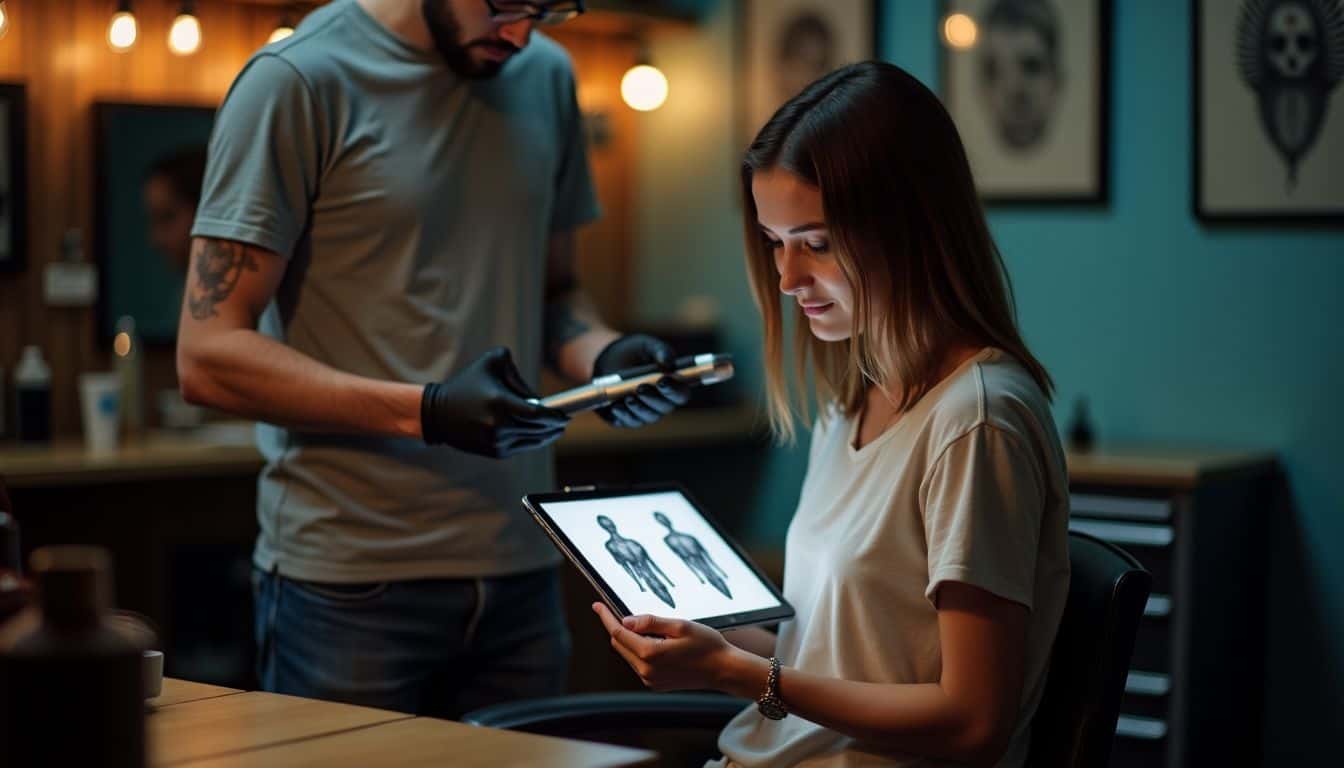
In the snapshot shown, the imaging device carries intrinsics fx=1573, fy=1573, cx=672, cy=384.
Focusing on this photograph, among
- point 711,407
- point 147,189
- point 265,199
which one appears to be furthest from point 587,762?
point 711,407

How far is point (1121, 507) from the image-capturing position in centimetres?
334

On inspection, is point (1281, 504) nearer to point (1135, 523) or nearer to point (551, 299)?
point (1135, 523)

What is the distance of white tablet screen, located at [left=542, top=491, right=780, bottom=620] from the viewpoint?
1.59 metres

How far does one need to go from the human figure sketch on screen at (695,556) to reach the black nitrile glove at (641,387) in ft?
0.73

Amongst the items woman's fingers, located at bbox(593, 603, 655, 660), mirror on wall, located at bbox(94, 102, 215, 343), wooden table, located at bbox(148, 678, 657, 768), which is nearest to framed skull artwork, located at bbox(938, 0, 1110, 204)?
mirror on wall, located at bbox(94, 102, 215, 343)

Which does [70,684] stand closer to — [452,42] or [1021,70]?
[452,42]

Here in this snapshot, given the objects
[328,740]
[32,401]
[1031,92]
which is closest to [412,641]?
[328,740]

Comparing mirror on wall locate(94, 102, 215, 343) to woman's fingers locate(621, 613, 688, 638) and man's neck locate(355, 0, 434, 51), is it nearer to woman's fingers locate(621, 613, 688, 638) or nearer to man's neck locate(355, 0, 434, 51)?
man's neck locate(355, 0, 434, 51)

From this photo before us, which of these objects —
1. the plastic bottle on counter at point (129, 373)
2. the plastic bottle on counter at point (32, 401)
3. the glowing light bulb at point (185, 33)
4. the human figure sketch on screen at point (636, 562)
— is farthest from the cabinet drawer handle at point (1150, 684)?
the glowing light bulb at point (185, 33)

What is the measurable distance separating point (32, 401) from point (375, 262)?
6.55ft

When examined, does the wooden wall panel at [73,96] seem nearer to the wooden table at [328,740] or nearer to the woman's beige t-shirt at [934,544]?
the wooden table at [328,740]

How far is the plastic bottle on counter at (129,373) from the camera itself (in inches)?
151

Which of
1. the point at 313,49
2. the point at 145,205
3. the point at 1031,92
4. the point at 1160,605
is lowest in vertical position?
the point at 1160,605

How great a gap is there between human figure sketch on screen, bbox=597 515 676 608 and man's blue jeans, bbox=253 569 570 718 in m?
0.41
